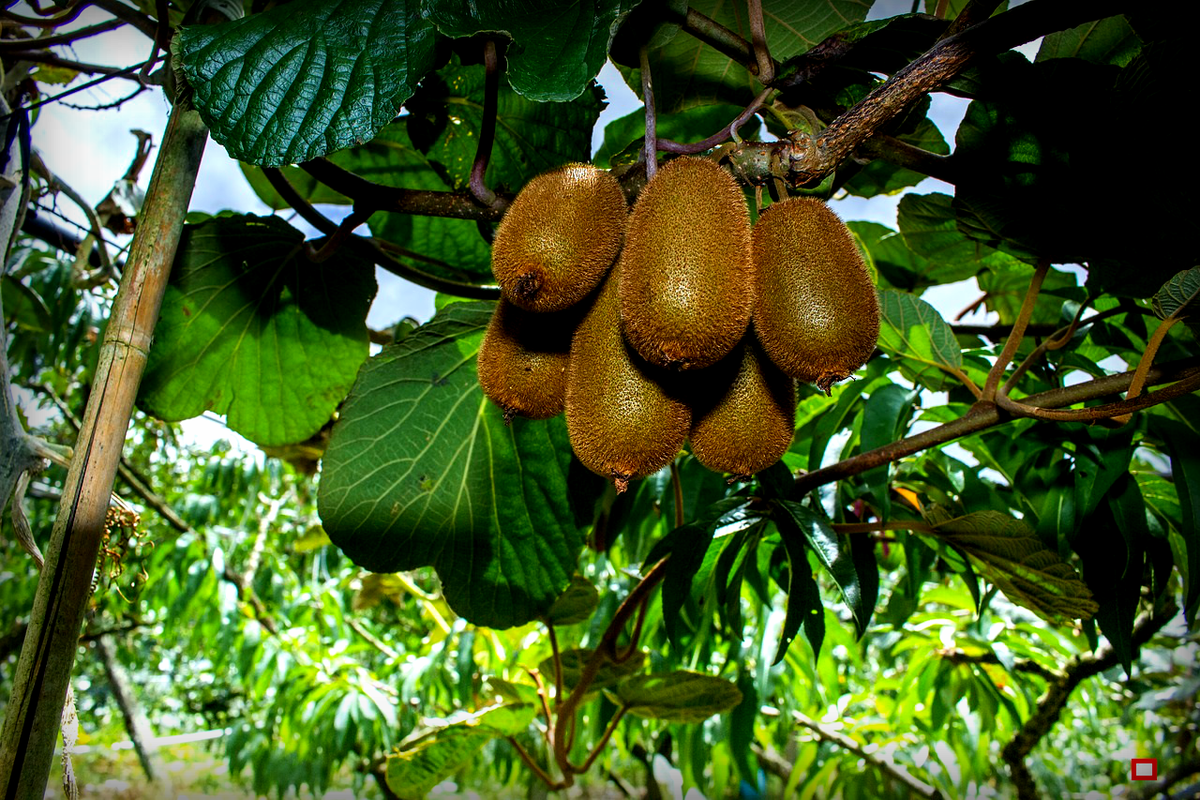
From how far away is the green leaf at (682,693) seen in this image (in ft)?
4.69

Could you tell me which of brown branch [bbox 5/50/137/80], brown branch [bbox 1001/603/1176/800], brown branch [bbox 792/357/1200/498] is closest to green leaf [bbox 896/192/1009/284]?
brown branch [bbox 792/357/1200/498]

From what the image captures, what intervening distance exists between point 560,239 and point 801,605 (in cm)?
63

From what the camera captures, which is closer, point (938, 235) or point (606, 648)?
point (938, 235)

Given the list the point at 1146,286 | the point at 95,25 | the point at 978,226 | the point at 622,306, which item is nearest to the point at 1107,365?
the point at 1146,286

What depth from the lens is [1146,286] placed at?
947 millimetres

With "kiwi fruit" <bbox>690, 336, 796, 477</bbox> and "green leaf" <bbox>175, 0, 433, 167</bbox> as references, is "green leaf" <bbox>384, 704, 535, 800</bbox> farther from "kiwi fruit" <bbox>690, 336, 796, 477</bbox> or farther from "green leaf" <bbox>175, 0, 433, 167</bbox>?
"green leaf" <bbox>175, 0, 433, 167</bbox>

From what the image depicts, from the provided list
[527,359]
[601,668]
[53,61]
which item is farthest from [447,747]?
[53,61]

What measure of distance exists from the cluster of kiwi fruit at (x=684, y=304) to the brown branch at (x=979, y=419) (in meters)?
0.37

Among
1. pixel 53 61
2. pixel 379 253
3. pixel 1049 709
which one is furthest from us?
pixel 1049 709

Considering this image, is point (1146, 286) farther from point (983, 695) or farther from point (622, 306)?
point (983, 695)

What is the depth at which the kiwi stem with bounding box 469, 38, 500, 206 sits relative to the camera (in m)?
0.81

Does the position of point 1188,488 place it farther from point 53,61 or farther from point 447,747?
point 53,61

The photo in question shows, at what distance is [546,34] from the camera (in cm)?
72

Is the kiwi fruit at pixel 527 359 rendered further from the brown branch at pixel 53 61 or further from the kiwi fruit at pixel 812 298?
the brown branch at pixel 53 61
